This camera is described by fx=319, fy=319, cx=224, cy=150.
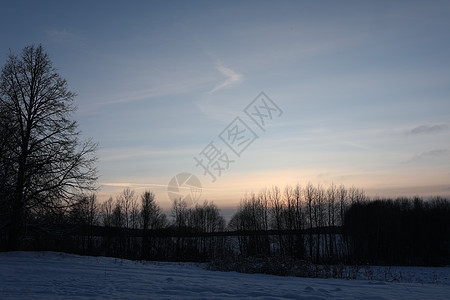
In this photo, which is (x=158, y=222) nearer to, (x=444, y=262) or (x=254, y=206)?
(x=254, y=206)

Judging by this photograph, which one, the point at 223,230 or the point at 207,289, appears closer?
the point at 207,289

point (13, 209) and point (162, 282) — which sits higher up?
point (13, 209)

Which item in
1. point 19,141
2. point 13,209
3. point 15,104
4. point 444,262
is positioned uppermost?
point 15,104

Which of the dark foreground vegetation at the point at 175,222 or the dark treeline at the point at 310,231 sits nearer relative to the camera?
the dark foreground vegetation at the point at 175,222

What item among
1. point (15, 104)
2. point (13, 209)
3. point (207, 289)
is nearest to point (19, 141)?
point (15, 104)

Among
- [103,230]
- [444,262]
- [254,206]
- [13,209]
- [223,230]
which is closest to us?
[13,209]

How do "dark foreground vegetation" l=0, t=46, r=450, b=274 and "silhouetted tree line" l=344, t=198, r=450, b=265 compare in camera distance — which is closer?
"dark foreground vegetation" l=0, t=46, r=450, b=274

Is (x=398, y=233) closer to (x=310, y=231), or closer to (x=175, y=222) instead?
(x=310, y=231)

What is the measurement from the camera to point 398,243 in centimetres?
6081

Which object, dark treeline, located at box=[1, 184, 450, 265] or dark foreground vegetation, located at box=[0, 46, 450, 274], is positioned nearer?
dark foreground vegetation, located at box=[0, 46, 450, 274]

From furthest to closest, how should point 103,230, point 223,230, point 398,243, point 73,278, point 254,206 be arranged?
point 223,230 → point 254,206 → point 103,230 → point 398,243 → point 73,278

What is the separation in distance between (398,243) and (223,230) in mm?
43766

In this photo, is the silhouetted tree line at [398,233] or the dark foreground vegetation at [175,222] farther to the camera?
the silhouetted tree line at [398,233]

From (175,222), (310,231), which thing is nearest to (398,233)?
(310,231)
